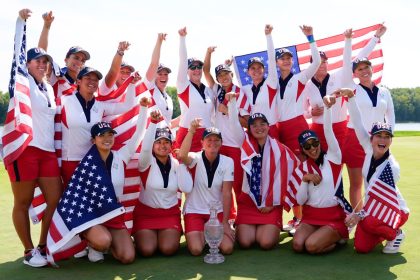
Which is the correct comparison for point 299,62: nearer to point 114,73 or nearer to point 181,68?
point 181,68

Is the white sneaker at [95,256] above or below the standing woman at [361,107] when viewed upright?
below

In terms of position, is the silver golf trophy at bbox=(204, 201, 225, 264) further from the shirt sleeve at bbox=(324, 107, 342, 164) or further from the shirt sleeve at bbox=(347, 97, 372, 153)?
the shirt sleeve at bbox=(347, 97, 372, 153)

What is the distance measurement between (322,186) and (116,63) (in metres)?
2.92

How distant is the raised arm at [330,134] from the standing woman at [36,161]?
312 cm

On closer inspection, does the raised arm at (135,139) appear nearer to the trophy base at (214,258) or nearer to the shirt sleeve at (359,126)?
the trophy base at (214,258)

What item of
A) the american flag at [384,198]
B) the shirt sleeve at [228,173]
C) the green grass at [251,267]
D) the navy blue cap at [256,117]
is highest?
the navy blue cap at [256,117]

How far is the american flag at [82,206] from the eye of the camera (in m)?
5.16

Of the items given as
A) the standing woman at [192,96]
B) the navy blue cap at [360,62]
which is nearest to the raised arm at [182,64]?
the standing woman at [192,96]

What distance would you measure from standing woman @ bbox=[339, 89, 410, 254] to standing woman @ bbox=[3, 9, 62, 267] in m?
3.33

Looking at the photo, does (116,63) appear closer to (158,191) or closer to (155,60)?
(155,60)

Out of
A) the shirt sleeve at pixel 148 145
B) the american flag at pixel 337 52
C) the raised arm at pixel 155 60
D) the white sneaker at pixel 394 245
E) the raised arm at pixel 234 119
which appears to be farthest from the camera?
the american flag at pixel 337 52

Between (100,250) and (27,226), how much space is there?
87cm

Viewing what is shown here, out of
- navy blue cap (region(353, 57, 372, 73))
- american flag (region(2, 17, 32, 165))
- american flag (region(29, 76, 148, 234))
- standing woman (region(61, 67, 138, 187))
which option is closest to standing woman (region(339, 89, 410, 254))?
navy blue cap (region(353, 57, 372, 73))

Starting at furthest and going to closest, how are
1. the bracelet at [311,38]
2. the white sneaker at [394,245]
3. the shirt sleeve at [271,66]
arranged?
the bracelet at [311,38], the shirt sleeve at [271,66], the white sneaker at [394,245]
